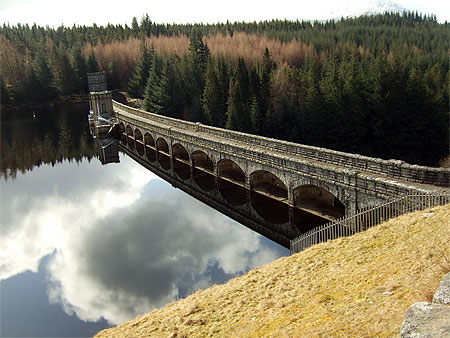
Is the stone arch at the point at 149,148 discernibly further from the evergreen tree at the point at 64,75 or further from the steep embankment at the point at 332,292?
the evergreen tree at the point at 64,75

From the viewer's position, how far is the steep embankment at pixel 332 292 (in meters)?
8.09

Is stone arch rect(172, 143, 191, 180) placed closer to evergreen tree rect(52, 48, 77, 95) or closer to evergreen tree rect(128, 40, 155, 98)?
evergreen tree rect(128, 40, 155, 98)

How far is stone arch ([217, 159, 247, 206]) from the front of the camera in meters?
30.5

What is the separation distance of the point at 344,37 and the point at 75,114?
69.6 m

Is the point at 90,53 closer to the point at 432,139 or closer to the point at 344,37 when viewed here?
the point at 344,37

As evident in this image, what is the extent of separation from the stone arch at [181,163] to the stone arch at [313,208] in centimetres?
1436

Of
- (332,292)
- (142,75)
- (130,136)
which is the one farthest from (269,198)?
(142,75)

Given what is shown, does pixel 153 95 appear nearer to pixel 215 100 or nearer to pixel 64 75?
pixel 215 100

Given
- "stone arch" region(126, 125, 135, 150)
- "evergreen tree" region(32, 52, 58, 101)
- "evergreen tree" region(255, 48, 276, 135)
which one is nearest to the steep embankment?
"evergreen tree" region(255, 48, 276, 135)

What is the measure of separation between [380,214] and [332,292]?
351 inches

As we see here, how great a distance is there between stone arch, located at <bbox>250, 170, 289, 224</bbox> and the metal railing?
771 cm

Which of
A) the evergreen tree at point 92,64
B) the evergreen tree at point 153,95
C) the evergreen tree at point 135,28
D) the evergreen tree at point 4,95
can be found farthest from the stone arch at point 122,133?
the evergreen tree at point 135,28

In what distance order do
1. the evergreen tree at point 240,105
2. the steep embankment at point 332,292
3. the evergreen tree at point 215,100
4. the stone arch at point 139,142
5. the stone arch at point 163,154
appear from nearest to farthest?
the steep embankment at point 332,292
the stone arch at point 163,154
the evergreen tree at point 240,105
the stone arch at point 139,142
the evergreen tree at point 215,100

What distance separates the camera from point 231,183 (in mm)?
33656
